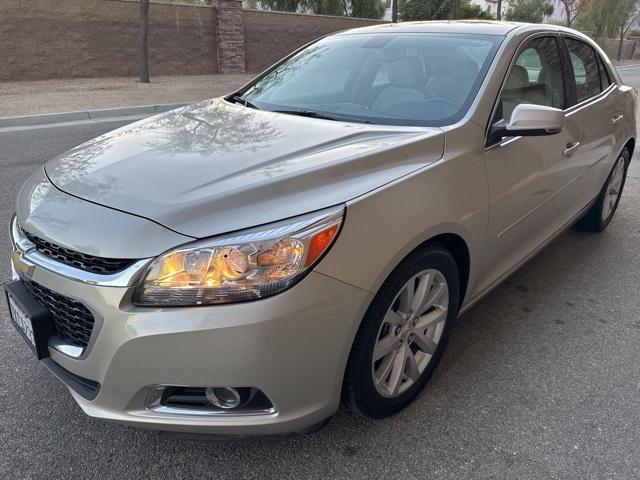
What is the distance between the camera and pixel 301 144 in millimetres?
2264

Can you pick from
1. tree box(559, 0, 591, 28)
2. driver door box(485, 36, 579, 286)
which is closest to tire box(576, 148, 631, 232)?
driver door box(485, 36, 579, 286)

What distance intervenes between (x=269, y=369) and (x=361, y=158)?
35.3 inches

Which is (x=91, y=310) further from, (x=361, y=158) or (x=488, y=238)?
(x=488, y=238)

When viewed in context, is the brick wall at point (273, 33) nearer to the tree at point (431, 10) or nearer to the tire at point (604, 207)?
the tree at point (431, 10)

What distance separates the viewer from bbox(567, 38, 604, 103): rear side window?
3.52 meters

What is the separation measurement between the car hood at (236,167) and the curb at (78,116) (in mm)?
7743

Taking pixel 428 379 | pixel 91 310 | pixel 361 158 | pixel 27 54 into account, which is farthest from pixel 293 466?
pixel 27 54

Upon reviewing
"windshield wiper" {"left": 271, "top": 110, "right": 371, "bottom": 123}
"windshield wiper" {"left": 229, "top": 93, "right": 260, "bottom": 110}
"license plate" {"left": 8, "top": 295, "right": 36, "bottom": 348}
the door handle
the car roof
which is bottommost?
"license plate" {"left": 8, "top": 295, "right": 36, "bottom": 348}

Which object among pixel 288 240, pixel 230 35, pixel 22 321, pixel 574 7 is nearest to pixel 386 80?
pixel 288 240

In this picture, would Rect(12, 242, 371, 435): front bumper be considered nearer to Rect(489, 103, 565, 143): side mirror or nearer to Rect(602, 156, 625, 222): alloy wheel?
Rect(489, 103, 565, 143): side mirror

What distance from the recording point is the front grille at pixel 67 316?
176 centimetres

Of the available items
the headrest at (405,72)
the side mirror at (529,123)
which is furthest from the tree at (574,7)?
the side mirror at (529,123)

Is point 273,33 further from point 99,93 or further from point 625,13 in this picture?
point 625,13

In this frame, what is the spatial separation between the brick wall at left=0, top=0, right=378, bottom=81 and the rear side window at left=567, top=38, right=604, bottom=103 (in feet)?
51.5
